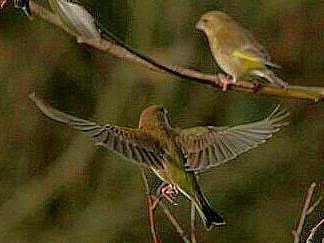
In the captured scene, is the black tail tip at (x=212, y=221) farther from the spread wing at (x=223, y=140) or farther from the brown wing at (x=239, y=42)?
the brown wing at (x=239, y=42)

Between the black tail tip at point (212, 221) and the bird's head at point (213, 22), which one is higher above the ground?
the bird's head at point (213, 22)

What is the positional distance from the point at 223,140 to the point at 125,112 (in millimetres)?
1587

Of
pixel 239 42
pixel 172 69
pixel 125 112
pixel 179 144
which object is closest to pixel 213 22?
pixel 239 42

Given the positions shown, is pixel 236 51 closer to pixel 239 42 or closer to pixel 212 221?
pixel 239 42

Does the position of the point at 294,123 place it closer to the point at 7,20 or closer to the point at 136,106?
the point at 136,106

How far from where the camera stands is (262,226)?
8.29 ft

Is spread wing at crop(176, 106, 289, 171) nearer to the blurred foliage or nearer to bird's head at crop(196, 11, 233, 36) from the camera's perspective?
bird's head at crop(196, 11, 233, 36)

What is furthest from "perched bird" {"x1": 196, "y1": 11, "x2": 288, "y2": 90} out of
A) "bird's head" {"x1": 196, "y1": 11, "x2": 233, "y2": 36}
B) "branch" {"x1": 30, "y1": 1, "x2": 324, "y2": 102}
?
"branch" {"x1": 30, "y1": 1, "x2": 324, "y2": 102}

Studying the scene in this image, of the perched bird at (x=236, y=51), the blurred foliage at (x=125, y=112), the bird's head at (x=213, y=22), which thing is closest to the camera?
the perched bird at (x=236, y=51)

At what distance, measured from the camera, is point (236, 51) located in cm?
82

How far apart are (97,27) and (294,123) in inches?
79.4

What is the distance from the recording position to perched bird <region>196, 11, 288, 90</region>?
754 millimetres

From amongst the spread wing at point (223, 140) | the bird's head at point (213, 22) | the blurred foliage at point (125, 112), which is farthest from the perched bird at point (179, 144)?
the blurred foliage at point (125, 112)

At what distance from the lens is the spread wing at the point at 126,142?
623 mm
